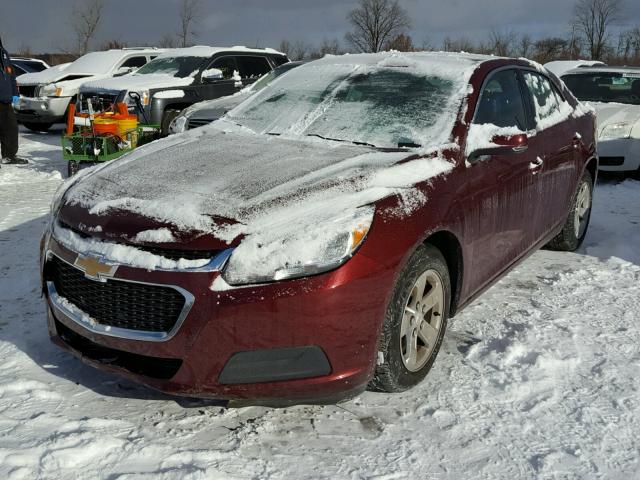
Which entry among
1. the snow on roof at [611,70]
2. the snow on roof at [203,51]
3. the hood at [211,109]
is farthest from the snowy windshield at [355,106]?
the snow on roof at [203,51]

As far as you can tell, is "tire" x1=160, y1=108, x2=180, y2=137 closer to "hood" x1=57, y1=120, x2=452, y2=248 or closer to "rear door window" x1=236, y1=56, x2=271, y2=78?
"rear door window" x1=236, y1=56, x2=271, y2=78

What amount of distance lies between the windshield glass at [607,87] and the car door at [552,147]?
4.73 metres

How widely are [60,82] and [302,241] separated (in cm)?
1230

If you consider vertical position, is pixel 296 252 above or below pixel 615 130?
below

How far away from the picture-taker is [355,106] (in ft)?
12.4

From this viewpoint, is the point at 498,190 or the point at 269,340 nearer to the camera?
the point at 269,340

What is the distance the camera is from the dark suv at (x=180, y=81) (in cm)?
928

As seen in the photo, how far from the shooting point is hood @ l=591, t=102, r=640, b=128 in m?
8.04

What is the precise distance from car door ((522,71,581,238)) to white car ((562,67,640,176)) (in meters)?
3.45

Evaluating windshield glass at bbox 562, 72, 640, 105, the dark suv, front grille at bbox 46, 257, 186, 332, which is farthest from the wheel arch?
windshield glass at bbox 562, 72, 640, 105

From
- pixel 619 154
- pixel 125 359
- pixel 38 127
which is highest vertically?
pixel 619 154

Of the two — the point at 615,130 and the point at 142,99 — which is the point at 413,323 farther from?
the point at 142,99

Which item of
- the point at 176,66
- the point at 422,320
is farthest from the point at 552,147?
the point at 176,66

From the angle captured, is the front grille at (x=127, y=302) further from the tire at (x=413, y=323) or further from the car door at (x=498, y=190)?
the car door at (x=498, y=190)
